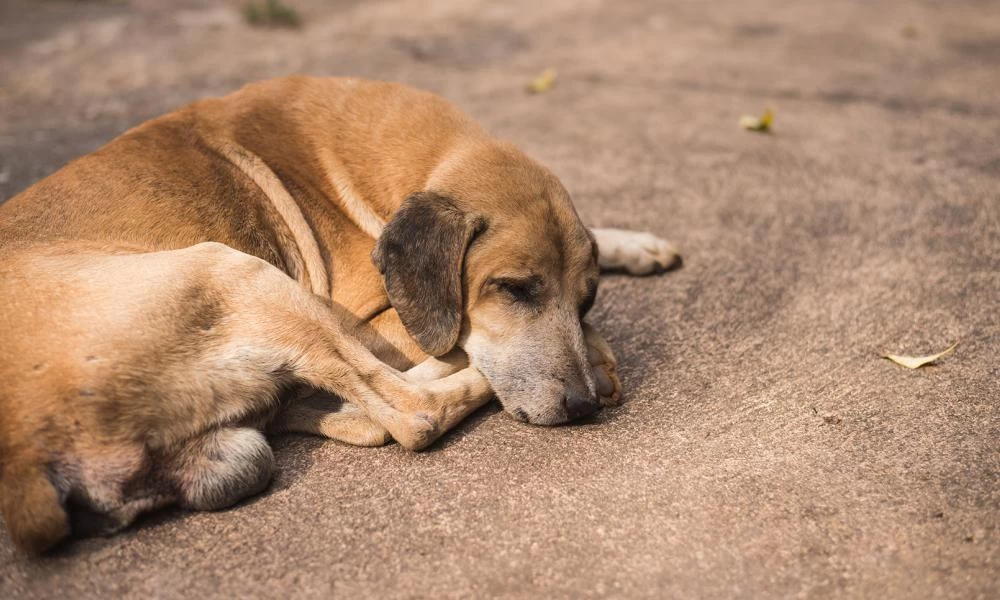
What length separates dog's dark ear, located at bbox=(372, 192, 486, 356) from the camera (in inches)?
141

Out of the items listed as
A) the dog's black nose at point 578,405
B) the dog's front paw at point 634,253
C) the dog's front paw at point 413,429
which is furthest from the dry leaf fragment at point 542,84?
the dog's front paw at point 413,429

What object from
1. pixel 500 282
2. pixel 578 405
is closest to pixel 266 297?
pixel 500 282

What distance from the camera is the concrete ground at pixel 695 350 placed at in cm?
290

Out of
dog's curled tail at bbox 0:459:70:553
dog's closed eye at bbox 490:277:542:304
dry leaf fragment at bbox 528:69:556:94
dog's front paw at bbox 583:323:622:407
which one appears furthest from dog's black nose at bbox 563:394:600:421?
dry leaf fragment at bbox 528:69:556:94

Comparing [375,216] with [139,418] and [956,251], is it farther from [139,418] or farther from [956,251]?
[956,251]

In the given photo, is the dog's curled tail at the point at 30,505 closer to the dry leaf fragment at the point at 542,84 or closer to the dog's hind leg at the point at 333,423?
the dog's hind leg at the point at 333,423

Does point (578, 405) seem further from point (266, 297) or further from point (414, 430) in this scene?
point (266, 297)

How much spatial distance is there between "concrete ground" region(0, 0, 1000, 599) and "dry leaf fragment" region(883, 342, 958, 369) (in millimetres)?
62

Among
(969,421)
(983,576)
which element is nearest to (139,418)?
(983,576)

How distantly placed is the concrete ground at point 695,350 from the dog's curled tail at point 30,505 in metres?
0.19

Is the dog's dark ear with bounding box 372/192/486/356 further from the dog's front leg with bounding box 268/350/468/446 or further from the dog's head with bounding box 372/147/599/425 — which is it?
the dog's front leg with bounding box 268/350/468/446

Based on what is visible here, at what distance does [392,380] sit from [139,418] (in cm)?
98

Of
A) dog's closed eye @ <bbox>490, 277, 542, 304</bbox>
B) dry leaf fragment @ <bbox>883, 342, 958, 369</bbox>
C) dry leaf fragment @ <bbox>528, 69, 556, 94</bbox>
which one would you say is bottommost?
dry leaf fragment @ <bbox>883, 342, 958, 369</bbox>

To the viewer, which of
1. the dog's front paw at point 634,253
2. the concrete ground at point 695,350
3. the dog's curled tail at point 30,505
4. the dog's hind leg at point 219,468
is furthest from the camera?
the dog's front paw at point 634,253
